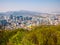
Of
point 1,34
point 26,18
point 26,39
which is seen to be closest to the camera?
point 26,39

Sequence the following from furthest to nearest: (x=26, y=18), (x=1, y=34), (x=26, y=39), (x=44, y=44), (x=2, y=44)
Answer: (x=26, y=18) → (x=1, y=34) → (x=2, y=44) → (x=26, y=39) → (x=44, y=44)

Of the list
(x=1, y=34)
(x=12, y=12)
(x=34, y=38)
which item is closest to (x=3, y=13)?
(x=12, y=12)

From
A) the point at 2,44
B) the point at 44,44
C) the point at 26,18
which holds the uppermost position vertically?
the point at 44,44

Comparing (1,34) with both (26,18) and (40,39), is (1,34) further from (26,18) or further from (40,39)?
(26,18)

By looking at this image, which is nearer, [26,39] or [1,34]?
[26,39]

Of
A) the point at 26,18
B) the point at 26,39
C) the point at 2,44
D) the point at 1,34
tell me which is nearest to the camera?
the point at 26,39

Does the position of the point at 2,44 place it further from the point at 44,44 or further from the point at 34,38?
the point at 44,44

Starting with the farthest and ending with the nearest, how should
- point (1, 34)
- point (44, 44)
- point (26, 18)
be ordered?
point (26, 18) < point (1, 34) < point (44, 44)

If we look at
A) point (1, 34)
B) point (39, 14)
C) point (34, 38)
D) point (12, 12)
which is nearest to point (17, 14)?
point (12, 12)

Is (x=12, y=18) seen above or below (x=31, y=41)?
below
